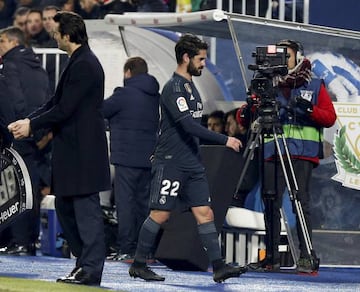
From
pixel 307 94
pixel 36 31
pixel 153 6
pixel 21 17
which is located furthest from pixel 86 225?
pixel 21 17

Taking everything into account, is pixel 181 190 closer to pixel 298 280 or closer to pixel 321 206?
pixel 298 280

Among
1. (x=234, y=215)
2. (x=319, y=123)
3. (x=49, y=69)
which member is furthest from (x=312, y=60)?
(x=49, y=69)

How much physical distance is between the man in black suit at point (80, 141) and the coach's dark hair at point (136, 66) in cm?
389

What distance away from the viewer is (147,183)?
1452cm

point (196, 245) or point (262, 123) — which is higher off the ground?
point (262, 123)

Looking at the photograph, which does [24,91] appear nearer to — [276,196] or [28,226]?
[28,226]

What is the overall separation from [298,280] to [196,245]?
0.94 metres

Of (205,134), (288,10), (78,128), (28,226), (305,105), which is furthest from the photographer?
(28,226)

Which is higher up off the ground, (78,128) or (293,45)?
(293,45)

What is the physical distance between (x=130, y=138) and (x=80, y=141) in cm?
411

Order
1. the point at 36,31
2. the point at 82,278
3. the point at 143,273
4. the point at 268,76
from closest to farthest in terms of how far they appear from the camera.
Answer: the point at 82,278 < the point at 143,273 < the point at 268,76 < the point at 36,31

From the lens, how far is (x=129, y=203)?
1423 cm

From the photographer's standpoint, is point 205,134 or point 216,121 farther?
point 216,121

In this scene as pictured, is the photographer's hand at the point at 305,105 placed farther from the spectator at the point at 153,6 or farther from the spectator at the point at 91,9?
the spectator at the point at 91,9
